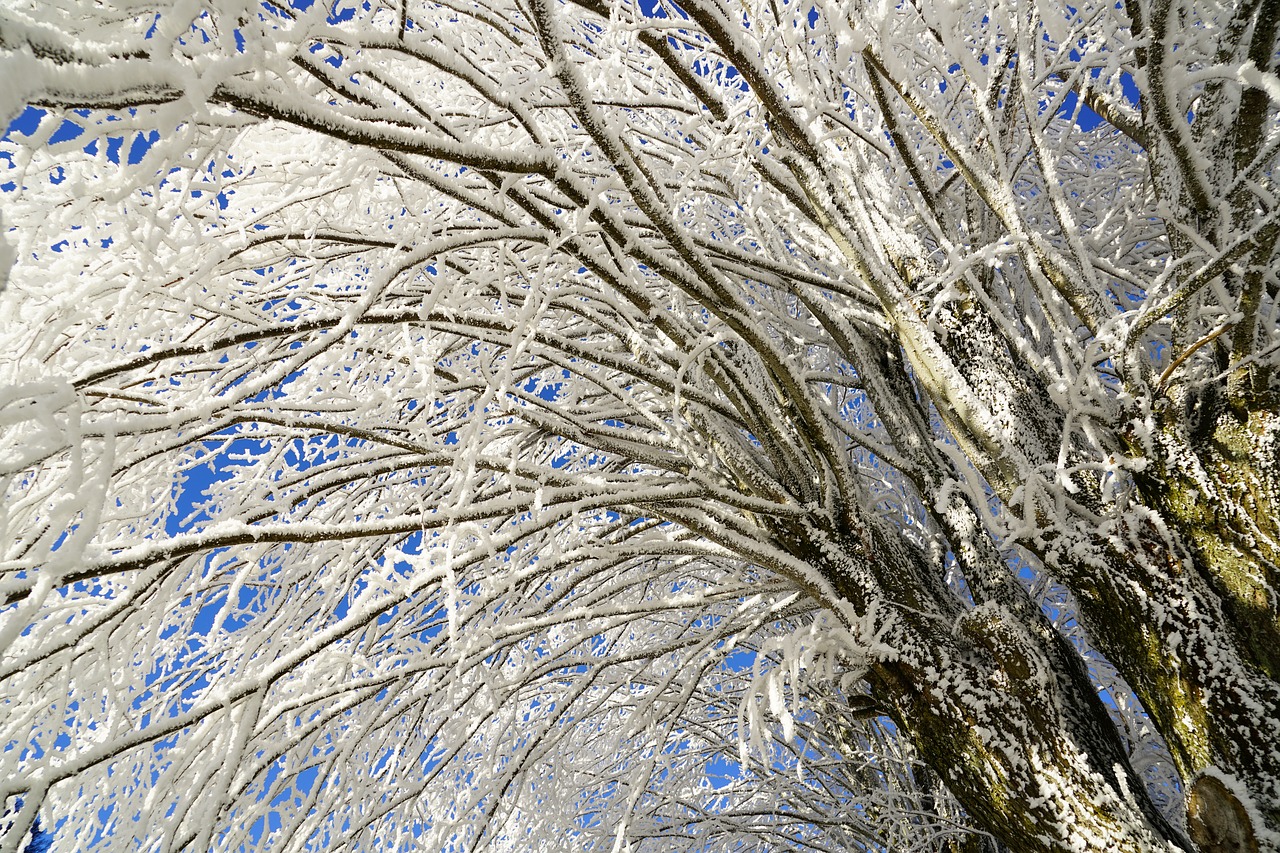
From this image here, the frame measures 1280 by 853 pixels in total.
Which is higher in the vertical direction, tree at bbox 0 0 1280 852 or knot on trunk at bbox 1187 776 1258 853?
tree at bbox 0 0 1280 852

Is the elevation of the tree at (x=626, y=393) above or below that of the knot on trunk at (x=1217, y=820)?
above

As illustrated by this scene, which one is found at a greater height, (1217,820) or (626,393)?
(626,393)

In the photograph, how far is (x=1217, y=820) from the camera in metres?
1.83

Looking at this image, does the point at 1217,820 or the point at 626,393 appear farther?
the point at 626,393

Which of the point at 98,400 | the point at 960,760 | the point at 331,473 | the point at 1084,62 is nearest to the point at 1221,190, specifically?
the point at 1084,62

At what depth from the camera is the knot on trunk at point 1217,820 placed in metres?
1.77

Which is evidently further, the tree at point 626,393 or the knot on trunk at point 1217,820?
the knot on trunk at point 1217,820

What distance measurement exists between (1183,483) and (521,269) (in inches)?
79.8

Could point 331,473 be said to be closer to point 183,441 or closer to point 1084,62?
point 183,441

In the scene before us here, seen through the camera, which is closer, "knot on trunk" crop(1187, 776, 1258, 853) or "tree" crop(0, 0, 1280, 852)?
"tree" crop(0, 0, 1280, 852)

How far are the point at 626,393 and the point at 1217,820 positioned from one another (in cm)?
207

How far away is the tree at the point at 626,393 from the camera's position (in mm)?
1594

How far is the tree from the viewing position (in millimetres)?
1594

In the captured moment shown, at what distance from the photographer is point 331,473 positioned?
8.42ft
